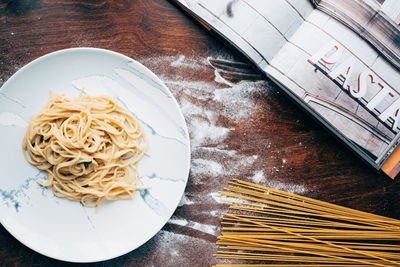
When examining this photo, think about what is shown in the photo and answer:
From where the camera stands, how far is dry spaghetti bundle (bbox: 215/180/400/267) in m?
1.15

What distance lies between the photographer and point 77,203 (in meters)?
1.06

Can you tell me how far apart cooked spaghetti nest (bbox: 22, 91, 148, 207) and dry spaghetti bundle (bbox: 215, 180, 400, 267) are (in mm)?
369

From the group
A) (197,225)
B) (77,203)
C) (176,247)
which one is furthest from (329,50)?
(77,203)

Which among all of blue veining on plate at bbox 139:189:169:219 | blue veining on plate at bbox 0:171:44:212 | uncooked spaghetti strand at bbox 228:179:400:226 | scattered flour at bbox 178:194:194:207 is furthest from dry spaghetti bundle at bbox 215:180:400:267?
blue veining on plate at bbox 0:171:44:212

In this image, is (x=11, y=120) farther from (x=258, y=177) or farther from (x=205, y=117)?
(x=258, y=177)

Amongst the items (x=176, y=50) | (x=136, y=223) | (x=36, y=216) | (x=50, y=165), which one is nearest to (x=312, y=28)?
(x=176, y=50)

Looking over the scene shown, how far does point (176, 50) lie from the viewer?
3.82ft

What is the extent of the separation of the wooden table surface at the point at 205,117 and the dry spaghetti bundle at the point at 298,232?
37 millimetres

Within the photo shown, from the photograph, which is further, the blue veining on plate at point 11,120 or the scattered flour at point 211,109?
the scattered flour at point 211,109

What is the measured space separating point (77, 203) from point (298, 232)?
2.53ft

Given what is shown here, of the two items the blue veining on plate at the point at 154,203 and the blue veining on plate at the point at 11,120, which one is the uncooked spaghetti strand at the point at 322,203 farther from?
the blue veining on plate at the point at 11,120

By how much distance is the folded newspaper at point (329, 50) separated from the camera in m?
1.09

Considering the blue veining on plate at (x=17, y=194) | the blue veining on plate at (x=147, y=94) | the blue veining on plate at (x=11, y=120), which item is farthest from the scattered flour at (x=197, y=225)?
the blue veining on plate at (x=11, y=120)

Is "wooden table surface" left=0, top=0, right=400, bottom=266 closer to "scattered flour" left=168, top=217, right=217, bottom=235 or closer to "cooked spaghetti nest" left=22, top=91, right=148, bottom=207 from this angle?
"scattered flour" left=168, top=217, right=217, bottom=235
